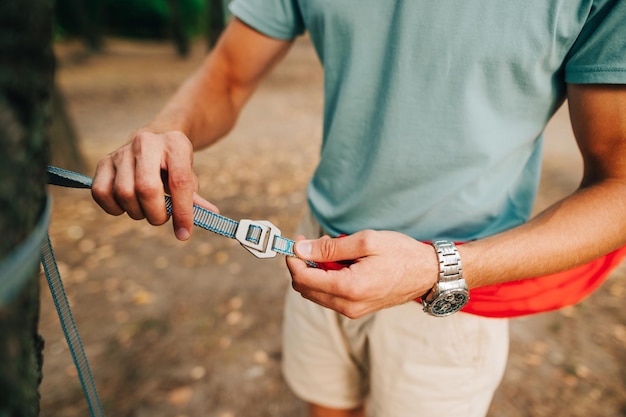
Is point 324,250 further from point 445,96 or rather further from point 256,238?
point 445,96

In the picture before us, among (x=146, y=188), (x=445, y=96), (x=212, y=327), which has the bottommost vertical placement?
(x=212, y=327)

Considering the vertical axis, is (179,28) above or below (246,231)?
below

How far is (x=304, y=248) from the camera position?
112 cm

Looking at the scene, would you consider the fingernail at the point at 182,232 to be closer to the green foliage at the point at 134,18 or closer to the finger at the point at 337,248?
the finger at the point at 337,248

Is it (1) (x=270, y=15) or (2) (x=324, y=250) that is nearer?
(2) (x=324, y=250)

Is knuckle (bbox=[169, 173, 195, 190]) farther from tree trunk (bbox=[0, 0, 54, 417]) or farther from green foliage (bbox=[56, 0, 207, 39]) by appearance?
green foliage (bbox=[56, 0, 207, 39])

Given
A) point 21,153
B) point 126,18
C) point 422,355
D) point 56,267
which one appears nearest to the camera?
point 21,153

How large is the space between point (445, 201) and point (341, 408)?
3.47 feet

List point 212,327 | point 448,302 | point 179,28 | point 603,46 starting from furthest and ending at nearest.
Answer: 1. point 179,28
2. point 212,327
3. point 448,302
4. point 603,46

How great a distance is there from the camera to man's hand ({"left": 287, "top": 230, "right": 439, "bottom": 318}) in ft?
3.52

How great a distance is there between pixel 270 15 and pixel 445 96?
0.76m

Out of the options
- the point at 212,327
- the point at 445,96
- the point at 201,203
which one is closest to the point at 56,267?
the point at 201,203

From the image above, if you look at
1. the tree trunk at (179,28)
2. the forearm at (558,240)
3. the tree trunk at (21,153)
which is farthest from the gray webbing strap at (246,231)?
the tree trunk at (179,28)

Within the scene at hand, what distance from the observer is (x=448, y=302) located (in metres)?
1.23
